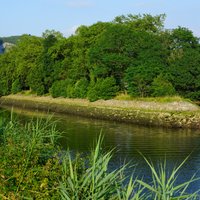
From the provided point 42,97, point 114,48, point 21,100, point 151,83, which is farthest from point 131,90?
point 21,100

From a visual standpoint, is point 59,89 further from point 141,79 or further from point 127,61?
point 141,79

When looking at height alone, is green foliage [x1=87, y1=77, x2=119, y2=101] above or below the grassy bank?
above

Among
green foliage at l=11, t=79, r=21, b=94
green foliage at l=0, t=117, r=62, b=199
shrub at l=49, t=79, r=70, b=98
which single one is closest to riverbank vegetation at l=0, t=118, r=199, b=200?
green foliage at l=0, t=117, r=62, b=199

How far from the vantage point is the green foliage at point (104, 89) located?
270ft

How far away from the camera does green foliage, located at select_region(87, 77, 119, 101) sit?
82.4m

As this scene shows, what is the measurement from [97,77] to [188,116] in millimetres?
26806

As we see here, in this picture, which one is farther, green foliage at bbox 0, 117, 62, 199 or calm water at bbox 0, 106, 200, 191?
calm water at bbox 0, 106, 200, 191

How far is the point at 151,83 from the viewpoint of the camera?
78.6 meters

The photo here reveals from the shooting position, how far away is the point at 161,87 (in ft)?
248

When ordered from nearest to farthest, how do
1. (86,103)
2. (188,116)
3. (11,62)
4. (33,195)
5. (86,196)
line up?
(86,196), (33,195), (188,116), (86,103), (11,62)

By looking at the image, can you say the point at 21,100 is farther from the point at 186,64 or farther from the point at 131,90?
the point at 186,64

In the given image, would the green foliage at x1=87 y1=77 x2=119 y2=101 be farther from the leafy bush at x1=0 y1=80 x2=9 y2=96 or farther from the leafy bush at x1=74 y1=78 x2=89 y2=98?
the leafy bush at x1=0 y1=80 x2=9 y2=96

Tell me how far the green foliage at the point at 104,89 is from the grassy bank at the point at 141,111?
117 centimetres

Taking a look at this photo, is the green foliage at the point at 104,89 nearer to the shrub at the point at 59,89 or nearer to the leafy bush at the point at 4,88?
the shrub at the point at 59,89
